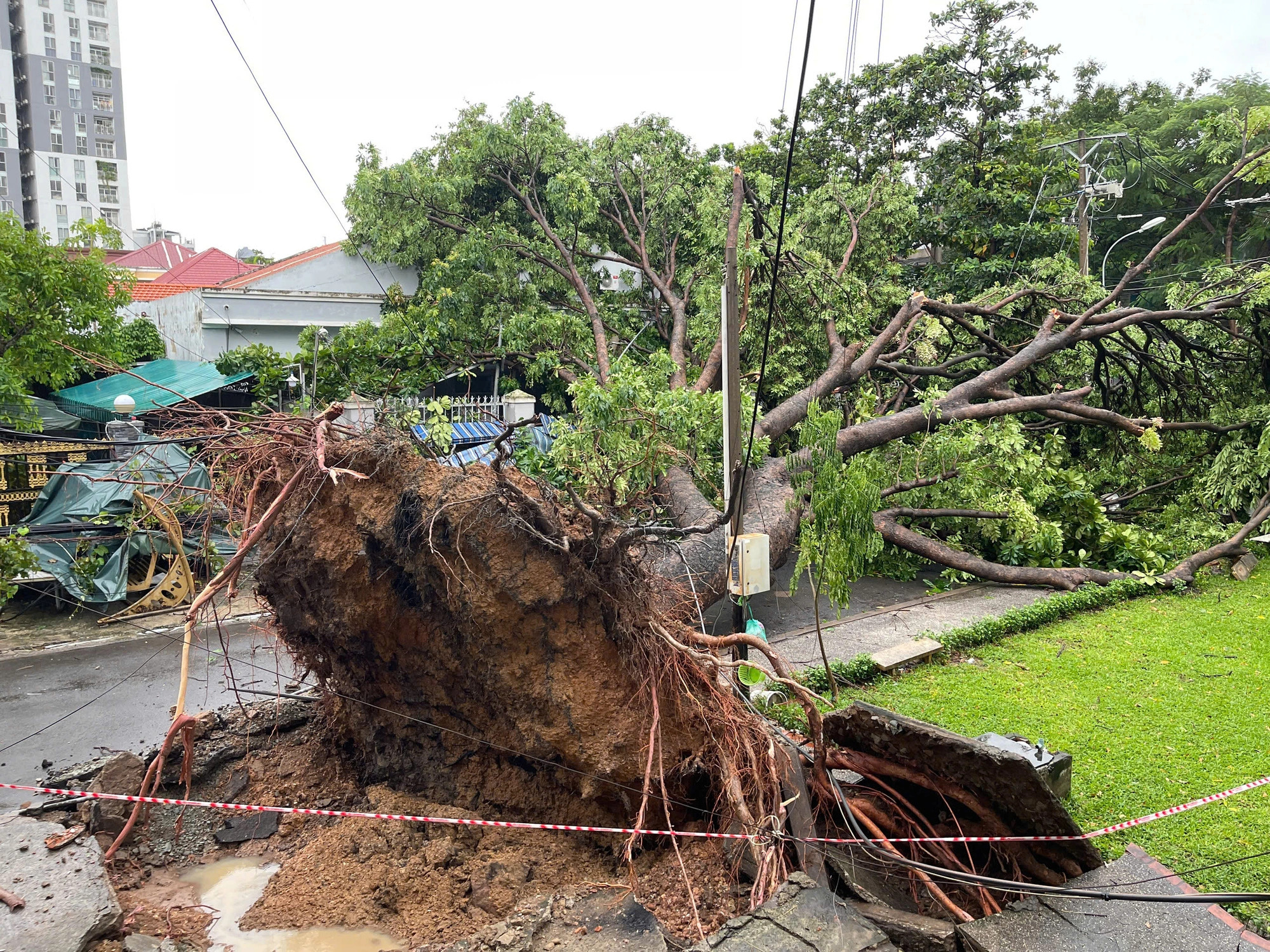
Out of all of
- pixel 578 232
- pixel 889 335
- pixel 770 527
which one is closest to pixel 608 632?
pixel 770 527

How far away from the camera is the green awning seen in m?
15.2

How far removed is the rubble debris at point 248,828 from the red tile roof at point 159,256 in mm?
34281

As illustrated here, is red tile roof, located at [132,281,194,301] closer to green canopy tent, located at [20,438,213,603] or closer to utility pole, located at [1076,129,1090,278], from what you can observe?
green canopy tent, located at [20,438,213,603]

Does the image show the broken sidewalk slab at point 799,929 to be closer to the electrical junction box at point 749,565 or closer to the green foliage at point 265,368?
the electrical junction box at point 749,565

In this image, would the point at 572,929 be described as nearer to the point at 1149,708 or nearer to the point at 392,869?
the point at 392,869

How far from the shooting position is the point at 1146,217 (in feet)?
85.6

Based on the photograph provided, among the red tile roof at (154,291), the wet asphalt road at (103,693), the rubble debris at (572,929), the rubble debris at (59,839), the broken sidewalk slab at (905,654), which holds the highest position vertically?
the red tile roof at (154,291)

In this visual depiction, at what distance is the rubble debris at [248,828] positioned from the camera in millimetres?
4859

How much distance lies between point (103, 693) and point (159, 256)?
105 ft

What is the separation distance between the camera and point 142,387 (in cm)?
1711

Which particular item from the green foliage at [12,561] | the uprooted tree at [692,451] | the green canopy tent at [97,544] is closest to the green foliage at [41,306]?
the green canopy tent at [97,544]

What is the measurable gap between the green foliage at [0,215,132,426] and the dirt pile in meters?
10.5

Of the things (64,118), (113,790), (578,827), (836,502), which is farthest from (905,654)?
(64,118)

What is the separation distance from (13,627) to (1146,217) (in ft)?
102
